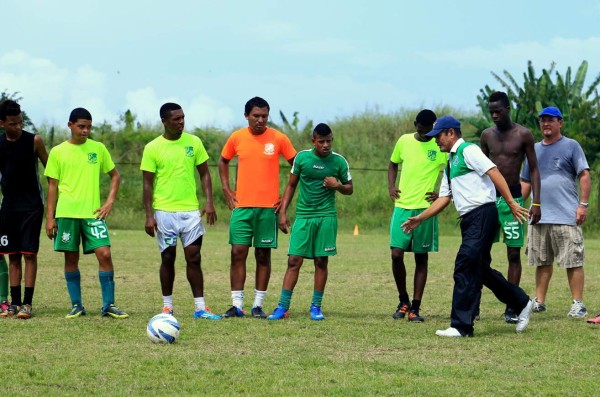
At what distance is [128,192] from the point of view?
35.9m

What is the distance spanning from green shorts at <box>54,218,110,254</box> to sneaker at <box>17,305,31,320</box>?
2.28ft

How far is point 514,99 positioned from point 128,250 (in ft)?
62.1

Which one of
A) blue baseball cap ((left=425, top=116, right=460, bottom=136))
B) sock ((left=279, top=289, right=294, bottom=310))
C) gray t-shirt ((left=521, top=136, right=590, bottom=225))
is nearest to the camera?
blue baseball cap ((left=425, top=116, right=460, bottom=136))

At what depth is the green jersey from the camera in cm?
1049

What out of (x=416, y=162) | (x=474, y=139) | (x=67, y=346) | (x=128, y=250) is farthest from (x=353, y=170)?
(x=67, y=346)

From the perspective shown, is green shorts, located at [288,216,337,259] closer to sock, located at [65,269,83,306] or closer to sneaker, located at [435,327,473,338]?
sneaker, located at [435,327,473,338]

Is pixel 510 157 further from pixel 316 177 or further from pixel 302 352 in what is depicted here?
pixel 302 352

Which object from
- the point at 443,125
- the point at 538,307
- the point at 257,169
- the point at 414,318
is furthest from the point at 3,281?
the point at 538,307

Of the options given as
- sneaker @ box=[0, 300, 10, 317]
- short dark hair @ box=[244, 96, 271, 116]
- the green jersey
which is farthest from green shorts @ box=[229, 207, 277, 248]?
sneaker @ box=[0, 300, 10, 317]

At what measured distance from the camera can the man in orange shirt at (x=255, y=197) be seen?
10.6 meters

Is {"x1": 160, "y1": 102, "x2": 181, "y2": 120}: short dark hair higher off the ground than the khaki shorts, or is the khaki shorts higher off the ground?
{"x1": 160, "y1": 102, "x2": 181, "y2": 120}: short dark hair

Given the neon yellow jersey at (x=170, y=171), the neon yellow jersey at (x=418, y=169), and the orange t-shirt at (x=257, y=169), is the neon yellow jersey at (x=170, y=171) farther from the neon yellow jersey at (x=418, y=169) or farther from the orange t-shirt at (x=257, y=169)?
the neon yellow jersey at (x=418, y=169)

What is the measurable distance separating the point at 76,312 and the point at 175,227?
138 centimetres

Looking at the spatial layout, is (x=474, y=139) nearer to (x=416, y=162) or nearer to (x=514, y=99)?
(x=514, y=99)
